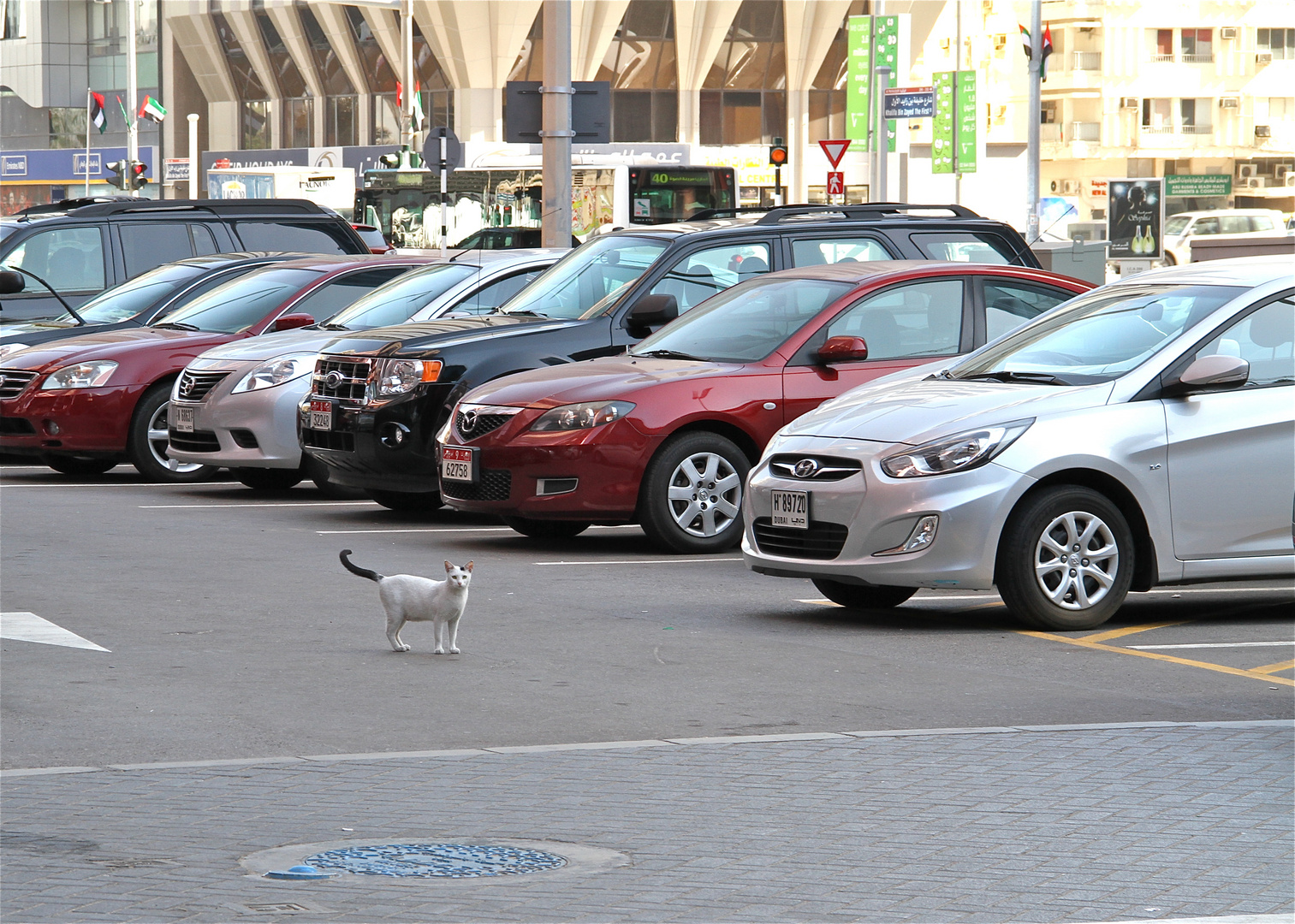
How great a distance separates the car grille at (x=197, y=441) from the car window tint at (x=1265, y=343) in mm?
7713

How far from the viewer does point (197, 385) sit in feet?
47.9

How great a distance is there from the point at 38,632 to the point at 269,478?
662cm

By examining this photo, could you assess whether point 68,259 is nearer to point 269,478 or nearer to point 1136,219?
point 269,478

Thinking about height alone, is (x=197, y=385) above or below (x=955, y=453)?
above

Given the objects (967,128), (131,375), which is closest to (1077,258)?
(131,375)

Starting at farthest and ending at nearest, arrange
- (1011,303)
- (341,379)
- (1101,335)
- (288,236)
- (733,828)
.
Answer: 1. (288,236)
2. (341,379)
3. (1011,303)
4. (1101,335)
5. (733,828)

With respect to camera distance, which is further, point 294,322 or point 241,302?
point 241,302

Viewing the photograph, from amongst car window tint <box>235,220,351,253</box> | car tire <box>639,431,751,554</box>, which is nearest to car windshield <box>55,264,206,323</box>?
car window tint <box>235,220,351,253</box>

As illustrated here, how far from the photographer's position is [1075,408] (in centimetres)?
884

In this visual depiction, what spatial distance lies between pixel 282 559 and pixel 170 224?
9.31 metres

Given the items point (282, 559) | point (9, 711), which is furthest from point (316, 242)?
point (9, 711)

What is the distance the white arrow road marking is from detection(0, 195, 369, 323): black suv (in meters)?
10.7

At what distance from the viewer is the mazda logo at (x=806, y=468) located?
9.03m

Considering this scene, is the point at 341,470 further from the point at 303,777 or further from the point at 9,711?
the point at 303,777
